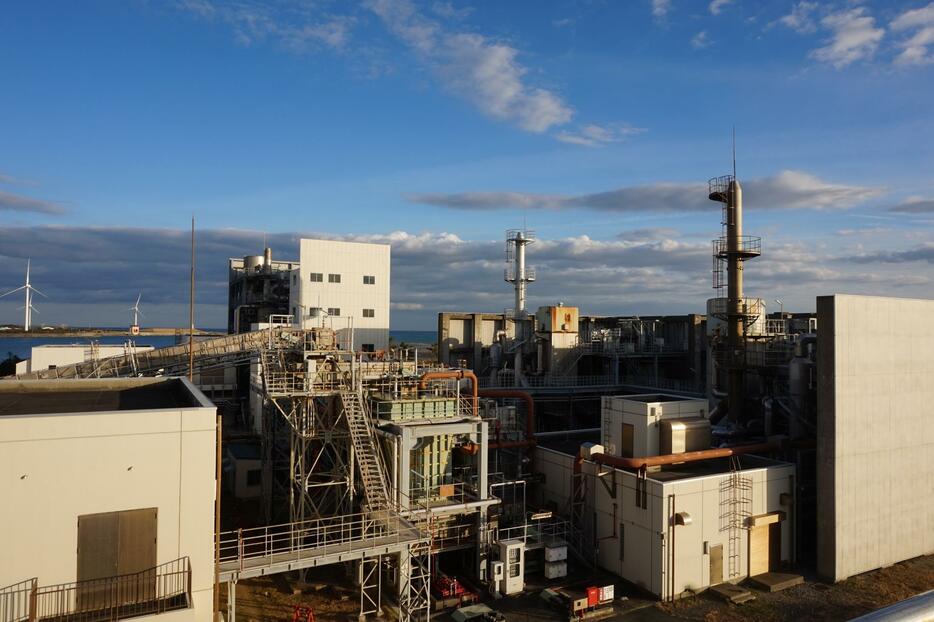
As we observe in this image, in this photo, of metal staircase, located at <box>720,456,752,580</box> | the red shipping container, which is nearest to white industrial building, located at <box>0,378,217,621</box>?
the red shipping container

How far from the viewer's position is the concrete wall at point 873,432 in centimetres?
2522

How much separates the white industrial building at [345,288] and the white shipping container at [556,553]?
2836 centimetres

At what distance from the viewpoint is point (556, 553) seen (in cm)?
2383

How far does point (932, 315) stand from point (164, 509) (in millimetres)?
33289

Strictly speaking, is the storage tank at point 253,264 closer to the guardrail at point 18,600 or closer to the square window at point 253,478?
the square window at point 253,478

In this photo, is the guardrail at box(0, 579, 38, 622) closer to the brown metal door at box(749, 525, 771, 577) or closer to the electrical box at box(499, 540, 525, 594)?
the electrical box at box(499, 540, 525, 594)

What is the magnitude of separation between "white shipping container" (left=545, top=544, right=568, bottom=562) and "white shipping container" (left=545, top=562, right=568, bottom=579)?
18 centimetres

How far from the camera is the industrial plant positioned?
43.5ft

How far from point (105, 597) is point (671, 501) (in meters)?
18.1

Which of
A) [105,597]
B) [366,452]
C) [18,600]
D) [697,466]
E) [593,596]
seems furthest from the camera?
[697,466]

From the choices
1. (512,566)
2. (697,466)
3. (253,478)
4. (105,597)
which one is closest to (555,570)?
(512,566)

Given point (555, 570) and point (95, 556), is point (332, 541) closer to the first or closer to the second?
point (95, 556)

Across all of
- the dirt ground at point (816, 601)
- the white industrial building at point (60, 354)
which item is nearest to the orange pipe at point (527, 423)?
the dirt ground at point (816, 601)

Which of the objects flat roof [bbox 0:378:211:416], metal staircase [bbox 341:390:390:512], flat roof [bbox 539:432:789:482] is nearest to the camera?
flat roof [bbox 0:378:211:416]
